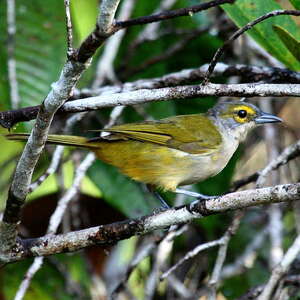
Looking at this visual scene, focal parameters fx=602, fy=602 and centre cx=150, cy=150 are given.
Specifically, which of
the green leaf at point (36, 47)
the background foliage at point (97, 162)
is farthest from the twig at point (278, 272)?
the green leaf at point (36, 47)

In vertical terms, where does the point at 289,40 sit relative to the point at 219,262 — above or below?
above

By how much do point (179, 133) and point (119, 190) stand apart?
0.71m

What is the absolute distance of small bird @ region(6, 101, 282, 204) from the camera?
360 cm

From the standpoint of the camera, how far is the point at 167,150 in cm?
380

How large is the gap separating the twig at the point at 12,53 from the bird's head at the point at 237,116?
1.37 metres

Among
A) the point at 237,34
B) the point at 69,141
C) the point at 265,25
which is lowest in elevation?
the point at 69,141

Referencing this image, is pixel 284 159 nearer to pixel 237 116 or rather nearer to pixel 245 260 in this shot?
pixel 237 116

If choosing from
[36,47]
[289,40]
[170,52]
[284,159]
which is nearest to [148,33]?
[170,52]

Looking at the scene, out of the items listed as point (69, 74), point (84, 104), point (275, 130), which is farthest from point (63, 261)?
point (69, 74)

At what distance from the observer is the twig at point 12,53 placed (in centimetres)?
411

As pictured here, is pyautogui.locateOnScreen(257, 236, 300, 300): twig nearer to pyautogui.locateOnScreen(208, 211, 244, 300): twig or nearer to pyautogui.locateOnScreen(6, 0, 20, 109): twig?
pyautogui.locateOnScreen(208, 211, 244, 300): twig

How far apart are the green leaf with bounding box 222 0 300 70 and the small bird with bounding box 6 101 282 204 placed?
660 millimetres

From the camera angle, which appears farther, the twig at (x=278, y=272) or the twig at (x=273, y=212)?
the twig at (x=273, y=212)

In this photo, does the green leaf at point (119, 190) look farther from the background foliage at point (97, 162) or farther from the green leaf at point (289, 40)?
the green leaf at point (289, 40)
